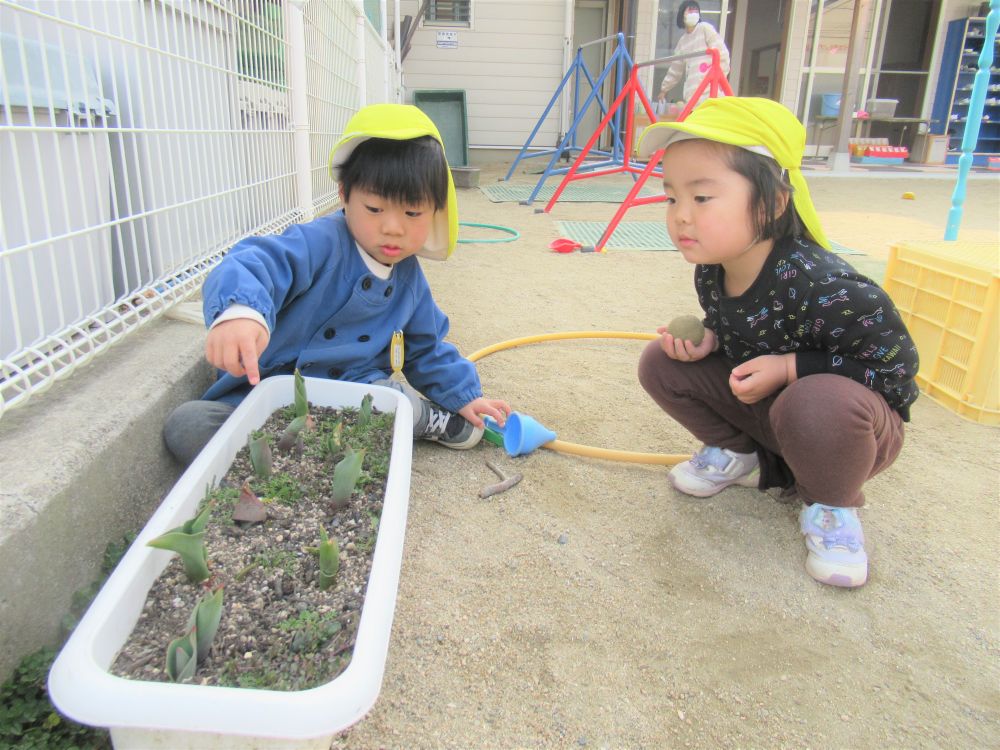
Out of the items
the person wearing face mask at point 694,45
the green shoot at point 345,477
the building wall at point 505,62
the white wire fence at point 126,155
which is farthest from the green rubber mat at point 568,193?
the green shoot at point 345,477

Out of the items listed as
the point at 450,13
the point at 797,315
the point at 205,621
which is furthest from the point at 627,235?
the point at 450,13

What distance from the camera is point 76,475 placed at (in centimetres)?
113

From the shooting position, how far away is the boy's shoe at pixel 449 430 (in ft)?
6.07

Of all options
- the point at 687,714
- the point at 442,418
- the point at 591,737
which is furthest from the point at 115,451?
the point at 687,714

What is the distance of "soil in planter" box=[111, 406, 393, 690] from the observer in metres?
0.90

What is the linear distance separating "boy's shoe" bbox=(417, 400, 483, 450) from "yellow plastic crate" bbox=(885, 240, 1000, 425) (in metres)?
1.44

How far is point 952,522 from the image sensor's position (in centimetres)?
160

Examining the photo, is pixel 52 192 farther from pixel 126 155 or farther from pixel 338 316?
pixel 338 316

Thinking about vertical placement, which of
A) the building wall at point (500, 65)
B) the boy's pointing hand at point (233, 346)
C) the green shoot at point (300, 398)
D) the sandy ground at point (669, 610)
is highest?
the building wall at point (500, 65)

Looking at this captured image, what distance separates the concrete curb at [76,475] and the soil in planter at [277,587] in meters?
0.18

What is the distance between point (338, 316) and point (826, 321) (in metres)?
1.09

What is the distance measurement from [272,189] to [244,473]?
68.9 inches

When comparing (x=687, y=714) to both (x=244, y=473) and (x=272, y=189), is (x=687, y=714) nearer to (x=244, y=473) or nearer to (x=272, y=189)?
(x=244, y=473)

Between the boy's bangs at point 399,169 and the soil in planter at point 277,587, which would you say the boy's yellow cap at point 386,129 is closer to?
the boy's bangs at point 399,169
